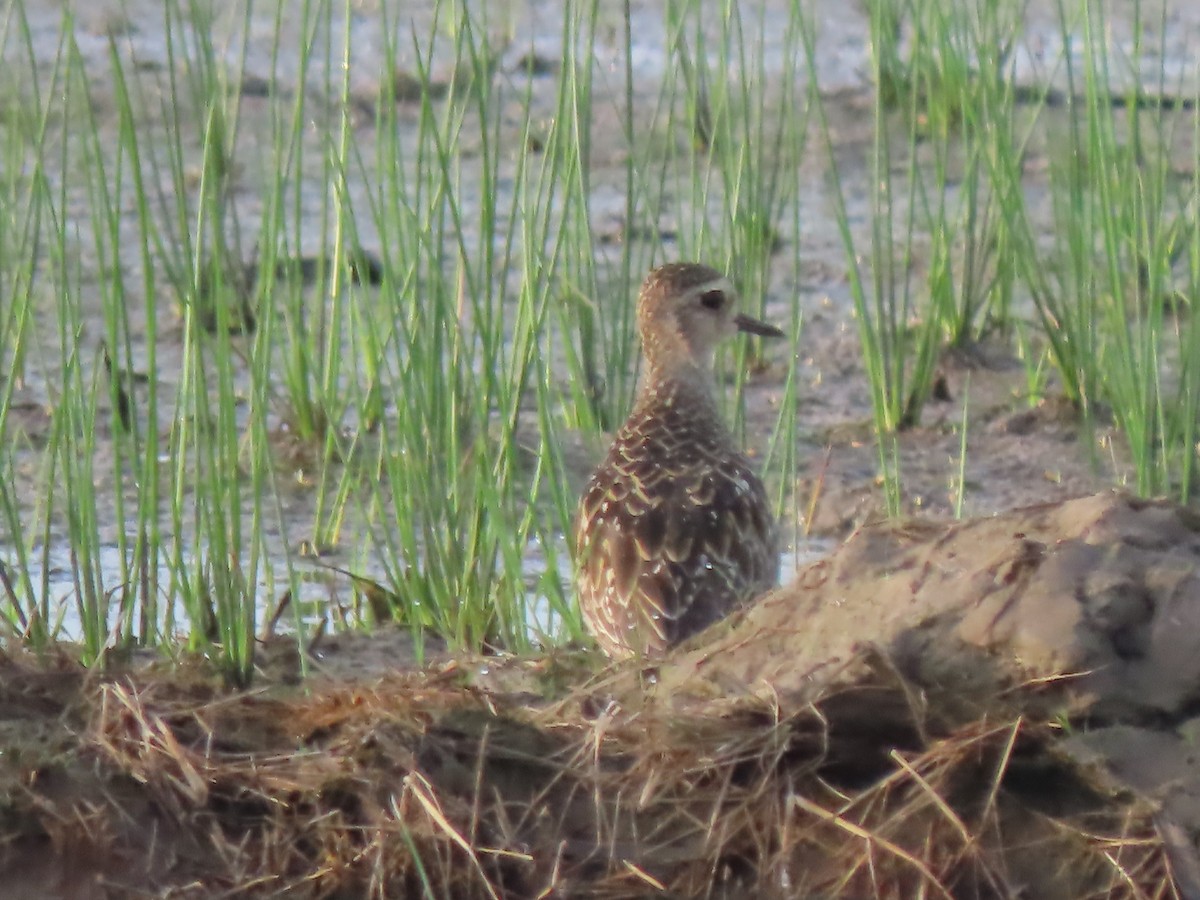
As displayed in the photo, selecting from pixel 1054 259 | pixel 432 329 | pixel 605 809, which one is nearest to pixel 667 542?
pixel 432 329

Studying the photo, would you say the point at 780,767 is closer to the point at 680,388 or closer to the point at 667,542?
the point at 667,542

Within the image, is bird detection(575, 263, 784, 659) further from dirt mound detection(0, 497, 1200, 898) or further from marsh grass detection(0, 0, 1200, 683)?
dirt mound detection(0, 497, 1200, 898)

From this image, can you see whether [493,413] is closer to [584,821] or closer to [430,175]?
[430,175]

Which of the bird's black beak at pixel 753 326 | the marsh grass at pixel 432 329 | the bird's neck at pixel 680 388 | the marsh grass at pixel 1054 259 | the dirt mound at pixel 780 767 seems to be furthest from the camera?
the bird's black beak at pixel 753 326

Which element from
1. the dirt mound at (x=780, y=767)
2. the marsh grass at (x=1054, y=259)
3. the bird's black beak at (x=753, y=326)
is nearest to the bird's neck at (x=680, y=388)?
the bird's black beak at (x=753, y=326)

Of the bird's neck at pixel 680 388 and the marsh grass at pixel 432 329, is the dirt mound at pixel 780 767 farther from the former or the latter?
the bird's neck at pixel 680 388

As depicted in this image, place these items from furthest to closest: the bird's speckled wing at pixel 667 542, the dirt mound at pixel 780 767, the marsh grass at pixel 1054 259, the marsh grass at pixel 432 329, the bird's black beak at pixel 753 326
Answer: the bird's black beak at pixel 753 326, the marsh grass at pixel 1054 259, the bird's speckled wing at pixel 667 542, the marsh grass at pixel 432 329, the dirt mound at pixel 780 767

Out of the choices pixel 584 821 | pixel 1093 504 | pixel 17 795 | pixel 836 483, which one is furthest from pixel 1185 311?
pixel 17 795

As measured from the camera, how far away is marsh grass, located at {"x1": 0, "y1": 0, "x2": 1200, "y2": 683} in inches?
168

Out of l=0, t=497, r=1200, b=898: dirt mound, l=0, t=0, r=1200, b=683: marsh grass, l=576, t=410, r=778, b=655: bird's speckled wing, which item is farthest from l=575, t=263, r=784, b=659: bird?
l=0, t=497, r=1200, b=898: dirt mound

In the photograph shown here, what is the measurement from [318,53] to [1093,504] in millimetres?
6909

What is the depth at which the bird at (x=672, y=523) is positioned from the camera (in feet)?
14.8

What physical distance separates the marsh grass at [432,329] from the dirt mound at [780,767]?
2.15 ft

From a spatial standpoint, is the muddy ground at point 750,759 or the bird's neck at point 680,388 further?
the bird's neck at point 680,388
